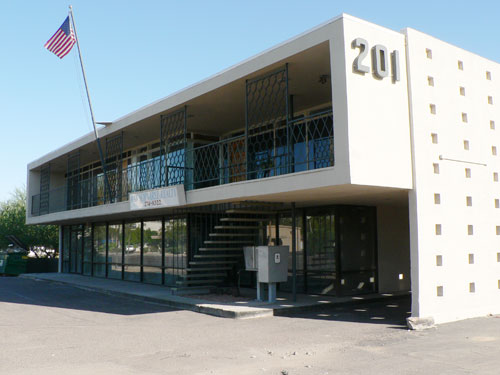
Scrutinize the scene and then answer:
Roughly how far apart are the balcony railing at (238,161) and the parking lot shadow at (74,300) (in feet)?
10.3

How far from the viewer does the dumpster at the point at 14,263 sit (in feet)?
85.3

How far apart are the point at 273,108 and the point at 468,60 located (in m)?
4.96

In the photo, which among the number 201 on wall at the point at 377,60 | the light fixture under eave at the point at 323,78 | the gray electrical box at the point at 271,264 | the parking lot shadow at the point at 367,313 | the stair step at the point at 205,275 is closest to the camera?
the number 201 on wall at the point at 377,60

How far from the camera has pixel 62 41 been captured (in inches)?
678

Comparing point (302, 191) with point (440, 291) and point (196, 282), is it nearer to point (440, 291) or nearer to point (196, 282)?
point (440, 291)

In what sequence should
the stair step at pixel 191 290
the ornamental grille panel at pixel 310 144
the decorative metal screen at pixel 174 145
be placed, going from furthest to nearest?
the decorative metal screen at pixel 174 145
the stair step at pixel 191 290
the ornamental grille panel at pixel 310 144

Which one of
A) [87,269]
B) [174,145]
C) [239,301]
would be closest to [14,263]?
[87,269]

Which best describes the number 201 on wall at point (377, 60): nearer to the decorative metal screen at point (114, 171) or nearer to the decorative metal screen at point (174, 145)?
the decorative metal screen at point (174, 145)

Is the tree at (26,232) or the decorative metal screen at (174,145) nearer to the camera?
the decorative metal screen at (174,145)

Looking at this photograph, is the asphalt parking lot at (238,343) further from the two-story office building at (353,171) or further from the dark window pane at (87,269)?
the dark window pane at (87,269)

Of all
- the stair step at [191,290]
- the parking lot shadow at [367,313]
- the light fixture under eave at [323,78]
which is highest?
the light fixture under eave at [323,78]

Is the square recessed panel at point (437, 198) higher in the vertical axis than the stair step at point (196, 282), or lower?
higher

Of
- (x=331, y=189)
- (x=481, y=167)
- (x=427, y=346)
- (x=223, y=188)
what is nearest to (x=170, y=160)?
(x=223, y=188)

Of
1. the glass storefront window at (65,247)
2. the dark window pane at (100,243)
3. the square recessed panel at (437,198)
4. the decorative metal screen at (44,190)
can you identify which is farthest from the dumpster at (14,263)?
the square recessed panel at (437,198)
